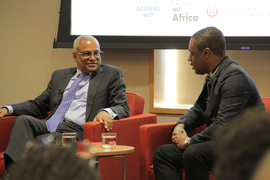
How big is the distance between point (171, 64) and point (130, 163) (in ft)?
5.11

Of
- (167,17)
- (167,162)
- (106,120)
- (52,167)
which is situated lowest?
(167,162)

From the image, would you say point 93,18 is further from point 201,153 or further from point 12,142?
point 201,153

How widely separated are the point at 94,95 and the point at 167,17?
1.32m

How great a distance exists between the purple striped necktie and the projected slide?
35.7 inches

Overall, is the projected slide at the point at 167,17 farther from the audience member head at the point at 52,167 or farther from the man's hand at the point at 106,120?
the audience member head at the point at 52,167

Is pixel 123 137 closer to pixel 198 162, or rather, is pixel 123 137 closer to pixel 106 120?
pixel 106 120

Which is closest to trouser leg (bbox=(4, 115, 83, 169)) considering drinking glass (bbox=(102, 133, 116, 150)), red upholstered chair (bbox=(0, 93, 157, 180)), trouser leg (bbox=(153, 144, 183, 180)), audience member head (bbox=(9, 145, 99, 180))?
red upholstered chair (bbox=(0, 93, 157, 180))

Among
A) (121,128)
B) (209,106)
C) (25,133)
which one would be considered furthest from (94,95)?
(209,106)

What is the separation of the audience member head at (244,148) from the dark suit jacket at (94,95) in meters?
2.17

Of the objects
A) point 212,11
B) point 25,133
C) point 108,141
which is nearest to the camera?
point 108,141

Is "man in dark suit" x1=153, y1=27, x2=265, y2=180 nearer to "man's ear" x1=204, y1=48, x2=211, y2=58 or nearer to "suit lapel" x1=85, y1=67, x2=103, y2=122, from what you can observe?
"man's ear" x1=204, y1=48, x2=211, y2=58

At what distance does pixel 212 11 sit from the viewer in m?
3.36

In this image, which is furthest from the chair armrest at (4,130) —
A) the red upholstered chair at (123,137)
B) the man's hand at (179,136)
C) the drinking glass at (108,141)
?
the man's hand at (179,136)

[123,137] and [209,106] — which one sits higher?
[209,106]
